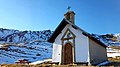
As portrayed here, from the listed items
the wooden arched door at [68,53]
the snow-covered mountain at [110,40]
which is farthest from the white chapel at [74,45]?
the snow-covered mountain at [110,40]

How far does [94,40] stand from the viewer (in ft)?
73.5

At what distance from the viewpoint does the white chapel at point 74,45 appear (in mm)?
21375

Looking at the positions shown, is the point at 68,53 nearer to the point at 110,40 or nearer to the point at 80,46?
the point at 80,46

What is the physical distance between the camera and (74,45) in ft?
74.4

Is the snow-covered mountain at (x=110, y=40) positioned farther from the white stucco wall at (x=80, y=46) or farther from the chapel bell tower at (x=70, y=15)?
the white stucco wall at (x=80, y=46)

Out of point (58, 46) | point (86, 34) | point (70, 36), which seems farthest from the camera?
point (58, 46)

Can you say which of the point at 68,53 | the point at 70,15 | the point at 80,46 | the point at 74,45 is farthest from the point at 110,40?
the point at 80,46

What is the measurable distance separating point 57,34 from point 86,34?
5.99 meters

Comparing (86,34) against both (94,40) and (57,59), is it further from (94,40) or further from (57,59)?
(57,59)

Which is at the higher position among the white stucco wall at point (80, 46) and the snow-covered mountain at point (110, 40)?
the snow-covered mountain at point (110, 40)

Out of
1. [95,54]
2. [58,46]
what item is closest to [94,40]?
[95,54]

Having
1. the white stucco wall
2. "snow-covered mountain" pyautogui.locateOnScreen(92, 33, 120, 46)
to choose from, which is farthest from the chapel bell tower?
"snow-covered mountain" pyautogui.locateOnScreen(92, 33, 120, 46)

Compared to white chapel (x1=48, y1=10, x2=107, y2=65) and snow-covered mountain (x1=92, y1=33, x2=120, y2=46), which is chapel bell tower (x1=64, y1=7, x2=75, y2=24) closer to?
white chapel (x1=48, y1=10, x2=107, y2=65)

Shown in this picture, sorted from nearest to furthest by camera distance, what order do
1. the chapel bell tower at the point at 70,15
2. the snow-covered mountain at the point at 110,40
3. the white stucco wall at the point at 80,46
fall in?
the white stucco wall at the point at 80,46 → the chapel bell tower at the point at 70,15 → the snow-covered mountain at the point at 110,40
